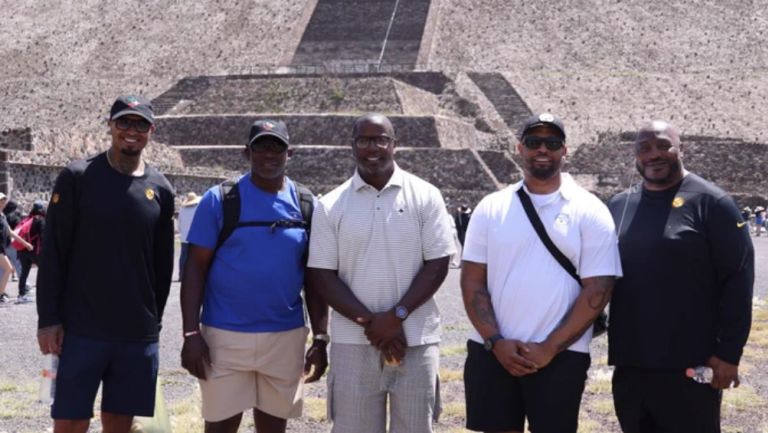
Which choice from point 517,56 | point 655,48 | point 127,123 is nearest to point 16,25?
point 517,56

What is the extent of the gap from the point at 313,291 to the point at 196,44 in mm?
45770

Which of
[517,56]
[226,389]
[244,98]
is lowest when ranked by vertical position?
[226,389]

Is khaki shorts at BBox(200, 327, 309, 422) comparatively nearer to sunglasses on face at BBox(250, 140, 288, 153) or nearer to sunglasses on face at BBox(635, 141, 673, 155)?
sunglasses on face at BBox(250, 140, 288, 153)

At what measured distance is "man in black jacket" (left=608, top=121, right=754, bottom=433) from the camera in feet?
18.0

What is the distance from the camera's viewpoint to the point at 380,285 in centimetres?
559

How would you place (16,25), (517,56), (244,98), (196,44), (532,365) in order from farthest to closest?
(16,25)
(196,44)
(517,56)
(244,98)
(532,365)

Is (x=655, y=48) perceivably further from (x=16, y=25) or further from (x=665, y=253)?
(x=665, y=253)

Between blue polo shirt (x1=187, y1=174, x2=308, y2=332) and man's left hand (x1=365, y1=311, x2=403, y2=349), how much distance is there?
0.57 metres

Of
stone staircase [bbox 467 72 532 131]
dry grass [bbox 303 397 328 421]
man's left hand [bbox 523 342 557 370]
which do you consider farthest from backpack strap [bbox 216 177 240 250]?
stone staircase [bbox 467 72 532 131]

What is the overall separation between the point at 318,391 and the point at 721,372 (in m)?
3.96

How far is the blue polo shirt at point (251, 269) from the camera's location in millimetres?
5738

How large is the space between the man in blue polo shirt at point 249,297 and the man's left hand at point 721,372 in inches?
77.6

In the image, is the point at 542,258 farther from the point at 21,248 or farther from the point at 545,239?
the point at 21,248

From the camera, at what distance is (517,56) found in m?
46.3
